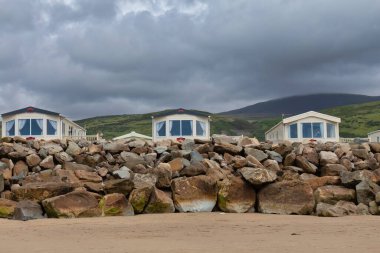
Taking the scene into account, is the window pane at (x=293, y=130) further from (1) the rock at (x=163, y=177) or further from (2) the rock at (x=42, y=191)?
(2) the rock at (x=42, y=191)

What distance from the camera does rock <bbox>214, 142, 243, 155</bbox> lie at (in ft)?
73.8

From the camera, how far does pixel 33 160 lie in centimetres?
2150

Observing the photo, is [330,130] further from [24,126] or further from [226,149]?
[24,126]

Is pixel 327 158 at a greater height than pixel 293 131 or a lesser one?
lesser

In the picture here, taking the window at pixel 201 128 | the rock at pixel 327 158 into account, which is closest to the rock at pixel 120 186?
the rock at pixel 327 158

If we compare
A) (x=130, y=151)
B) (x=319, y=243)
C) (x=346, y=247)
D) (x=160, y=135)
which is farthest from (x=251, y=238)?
(x=160, y=135)

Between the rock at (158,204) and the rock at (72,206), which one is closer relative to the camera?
the rock at (72,206)

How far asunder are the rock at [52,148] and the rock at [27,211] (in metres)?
5.74

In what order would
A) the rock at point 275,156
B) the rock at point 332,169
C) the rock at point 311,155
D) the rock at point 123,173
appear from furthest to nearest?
the rock at point 311,155 < the rock at point 275,156 < the rock at point 332,169 < the rock at point 123,173

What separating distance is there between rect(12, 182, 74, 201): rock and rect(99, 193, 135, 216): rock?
1.47m

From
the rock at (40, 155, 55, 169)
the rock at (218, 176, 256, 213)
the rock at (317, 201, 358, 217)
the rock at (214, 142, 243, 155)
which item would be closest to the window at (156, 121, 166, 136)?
the rock at (214, 142, 243, 155)

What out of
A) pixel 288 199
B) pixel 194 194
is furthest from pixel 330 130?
pixel 194 194

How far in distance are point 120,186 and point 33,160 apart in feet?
18.4

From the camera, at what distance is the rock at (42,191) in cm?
1730
